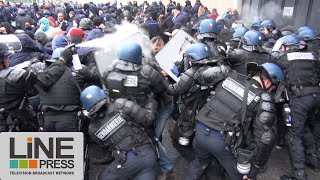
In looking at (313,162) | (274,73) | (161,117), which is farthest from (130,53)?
(313,162)

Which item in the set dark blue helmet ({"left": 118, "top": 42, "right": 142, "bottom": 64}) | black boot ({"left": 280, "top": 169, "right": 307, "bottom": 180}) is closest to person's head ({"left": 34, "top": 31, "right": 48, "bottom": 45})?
dark blue helmet ({"left": 118, "top": 42, "right": 142, "bottom": 64})

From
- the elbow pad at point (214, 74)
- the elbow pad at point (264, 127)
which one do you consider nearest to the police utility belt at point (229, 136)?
the elbow pad at point (264, 127)

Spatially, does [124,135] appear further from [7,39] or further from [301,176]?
[301,176]

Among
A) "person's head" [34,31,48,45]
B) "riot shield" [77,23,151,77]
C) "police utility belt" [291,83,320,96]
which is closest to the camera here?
"police utility belt" [291,83,320,96]

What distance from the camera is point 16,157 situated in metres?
3.29

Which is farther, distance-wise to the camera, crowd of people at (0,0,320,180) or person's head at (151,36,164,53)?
person's head at (151,36,164,53)

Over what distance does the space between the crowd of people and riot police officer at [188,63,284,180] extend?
1 cm

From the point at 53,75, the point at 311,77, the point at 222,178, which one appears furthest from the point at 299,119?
the point at 53,75

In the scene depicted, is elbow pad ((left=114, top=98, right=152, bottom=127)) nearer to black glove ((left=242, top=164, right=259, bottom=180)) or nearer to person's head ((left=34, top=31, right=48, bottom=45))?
black glove ((left=242, top=164, right=259, bottom=180))

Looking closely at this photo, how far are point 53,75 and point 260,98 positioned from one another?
8.23 feet

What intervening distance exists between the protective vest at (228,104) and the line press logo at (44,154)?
1.45 m

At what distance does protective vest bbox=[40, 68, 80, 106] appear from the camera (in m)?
4.15

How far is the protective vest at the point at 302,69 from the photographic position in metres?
4.78

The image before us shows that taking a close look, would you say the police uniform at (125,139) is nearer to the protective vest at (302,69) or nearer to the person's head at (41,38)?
the protective vest at (302,69)
